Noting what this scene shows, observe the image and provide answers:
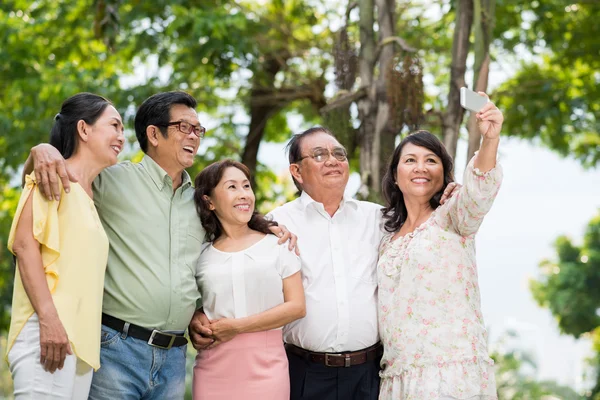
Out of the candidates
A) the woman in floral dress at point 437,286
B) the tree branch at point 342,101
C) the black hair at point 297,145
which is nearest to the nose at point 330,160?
the black hair at point 297,145

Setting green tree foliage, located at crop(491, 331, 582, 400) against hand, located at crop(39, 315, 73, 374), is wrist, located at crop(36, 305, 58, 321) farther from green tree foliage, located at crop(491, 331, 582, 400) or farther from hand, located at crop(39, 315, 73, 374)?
green tree foliage, located at crop(491, 331, 582, 400)

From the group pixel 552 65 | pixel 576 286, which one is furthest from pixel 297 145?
pixel 576 286

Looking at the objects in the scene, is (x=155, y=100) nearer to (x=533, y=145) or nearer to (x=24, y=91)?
(x=24, y=91)

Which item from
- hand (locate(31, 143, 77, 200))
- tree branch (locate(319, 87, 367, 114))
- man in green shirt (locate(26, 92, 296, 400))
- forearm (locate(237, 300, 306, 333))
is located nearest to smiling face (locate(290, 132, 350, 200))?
man in green shirt (locate(26, 92, 296, 400))

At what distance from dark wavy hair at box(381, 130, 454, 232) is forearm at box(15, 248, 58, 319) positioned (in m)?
1.68

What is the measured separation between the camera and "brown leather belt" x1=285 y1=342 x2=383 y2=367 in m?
3.71

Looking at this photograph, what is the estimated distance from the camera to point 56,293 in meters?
3.00

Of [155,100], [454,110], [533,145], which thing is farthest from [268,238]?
[533,145]

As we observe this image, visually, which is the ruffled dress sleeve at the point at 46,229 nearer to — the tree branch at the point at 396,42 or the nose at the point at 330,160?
the nose at the point at 330,160

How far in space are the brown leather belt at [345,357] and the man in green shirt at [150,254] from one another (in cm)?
62

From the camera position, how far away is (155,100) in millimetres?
3676

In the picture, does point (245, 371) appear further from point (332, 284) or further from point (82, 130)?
point (82, 130)

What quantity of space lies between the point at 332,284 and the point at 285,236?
345 mm

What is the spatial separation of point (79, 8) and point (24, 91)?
1.29m
